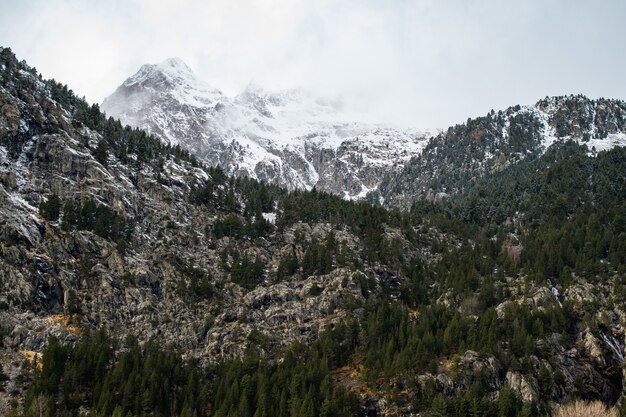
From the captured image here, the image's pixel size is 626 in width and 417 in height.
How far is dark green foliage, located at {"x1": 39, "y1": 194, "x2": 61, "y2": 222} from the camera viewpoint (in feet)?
437

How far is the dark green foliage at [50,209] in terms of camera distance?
133250 millimetres

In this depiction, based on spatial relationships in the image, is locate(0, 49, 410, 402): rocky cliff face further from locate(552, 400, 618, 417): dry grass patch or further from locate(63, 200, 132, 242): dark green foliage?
locate(552, 400, 618, 417): dry grass patch

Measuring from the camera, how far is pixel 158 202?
162 meters

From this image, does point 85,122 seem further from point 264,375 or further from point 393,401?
point 393,401

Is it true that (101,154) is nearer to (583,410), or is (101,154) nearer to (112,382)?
(112,382)

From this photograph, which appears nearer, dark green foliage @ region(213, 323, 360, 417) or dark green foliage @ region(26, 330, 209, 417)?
dark green foliage @ region(26, 330, 209, 417)

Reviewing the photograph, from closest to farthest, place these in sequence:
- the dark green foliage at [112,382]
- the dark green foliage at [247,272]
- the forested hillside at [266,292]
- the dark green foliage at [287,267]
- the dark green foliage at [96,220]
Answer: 1. the dark green foliage at [112,382]
2. the forested hillside at [266,292]
3. the dark green foliage at [96,220]
4. the dark green foliage at [247,272]
5. the dark green foliage at [287,267]

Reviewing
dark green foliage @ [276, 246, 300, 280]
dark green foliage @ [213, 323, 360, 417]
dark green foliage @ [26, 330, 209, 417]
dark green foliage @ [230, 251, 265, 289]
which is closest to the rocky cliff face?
dark green foliage @ [230, 251, 265, 289]

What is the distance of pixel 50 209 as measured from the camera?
134m

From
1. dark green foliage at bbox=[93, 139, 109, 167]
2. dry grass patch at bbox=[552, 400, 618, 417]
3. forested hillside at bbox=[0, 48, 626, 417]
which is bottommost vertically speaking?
dry grass patch at bbox=[552, 400, 618, 417]

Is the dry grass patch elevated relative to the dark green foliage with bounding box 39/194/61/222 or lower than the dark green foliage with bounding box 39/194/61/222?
lower

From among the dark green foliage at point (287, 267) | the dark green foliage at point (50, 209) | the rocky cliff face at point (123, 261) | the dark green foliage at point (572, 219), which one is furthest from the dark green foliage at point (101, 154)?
the dark green foliage at point (572, 219)

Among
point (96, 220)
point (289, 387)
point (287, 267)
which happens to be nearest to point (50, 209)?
point (96, 220)

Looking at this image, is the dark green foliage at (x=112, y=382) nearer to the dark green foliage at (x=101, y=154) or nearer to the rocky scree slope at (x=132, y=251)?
the rocky scree slope at (x=132, y=251)
